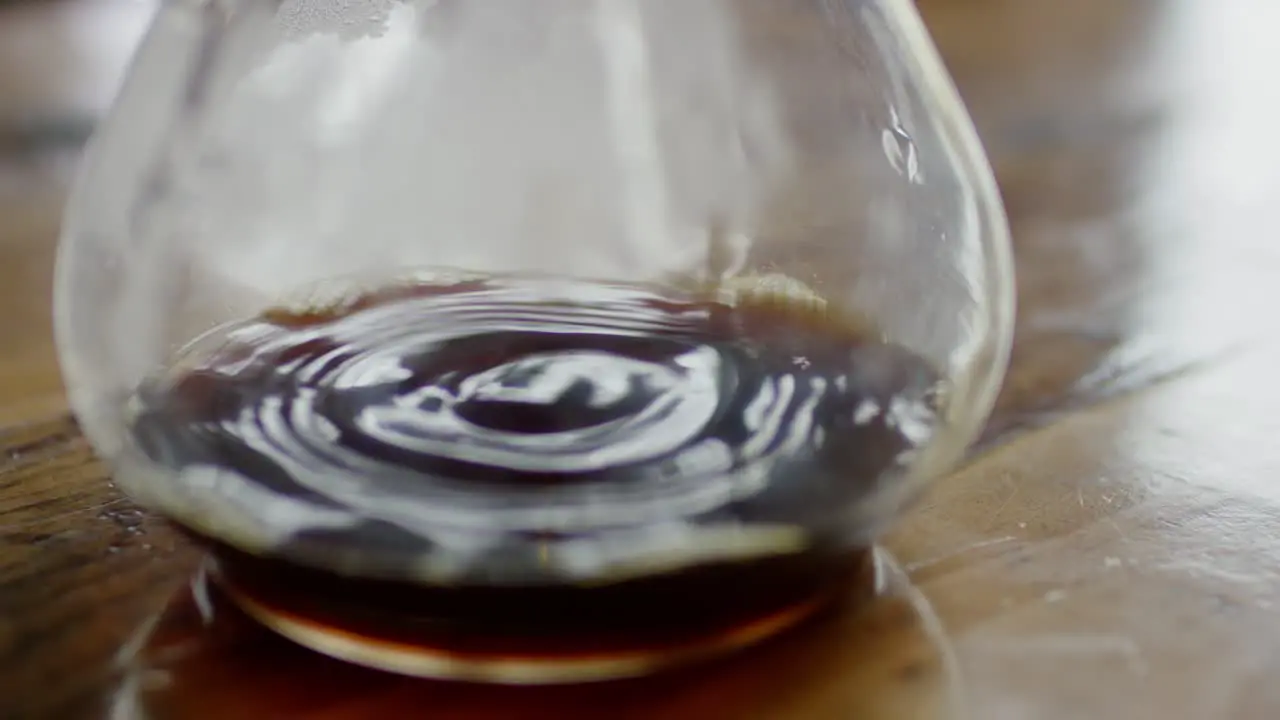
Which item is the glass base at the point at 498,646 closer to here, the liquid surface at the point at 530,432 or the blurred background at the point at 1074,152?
the liquid surface at the point at 530,432

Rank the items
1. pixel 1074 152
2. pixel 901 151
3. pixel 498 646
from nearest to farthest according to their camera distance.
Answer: pixel 498 646 → pixel 901 151 → pixel 1074 152

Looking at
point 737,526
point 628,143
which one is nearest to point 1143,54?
point 628,143

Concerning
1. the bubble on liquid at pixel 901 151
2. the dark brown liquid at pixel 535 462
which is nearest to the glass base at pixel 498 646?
the dark brown liquid at pixel 535 462

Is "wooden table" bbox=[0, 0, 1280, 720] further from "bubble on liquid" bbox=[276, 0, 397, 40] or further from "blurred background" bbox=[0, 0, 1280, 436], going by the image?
"bubble on liquid" bbox=[276, 0, 397, 40]

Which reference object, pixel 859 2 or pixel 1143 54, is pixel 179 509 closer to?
pixel 859 2

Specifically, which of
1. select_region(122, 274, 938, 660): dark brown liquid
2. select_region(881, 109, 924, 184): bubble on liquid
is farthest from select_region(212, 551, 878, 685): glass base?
select_region(881, 109, 924, 184): bubble on liquid

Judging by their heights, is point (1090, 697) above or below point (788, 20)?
below

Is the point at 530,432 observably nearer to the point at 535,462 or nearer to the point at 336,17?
the point at 535,462

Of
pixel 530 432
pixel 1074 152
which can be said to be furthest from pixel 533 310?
pixel 1074 152
